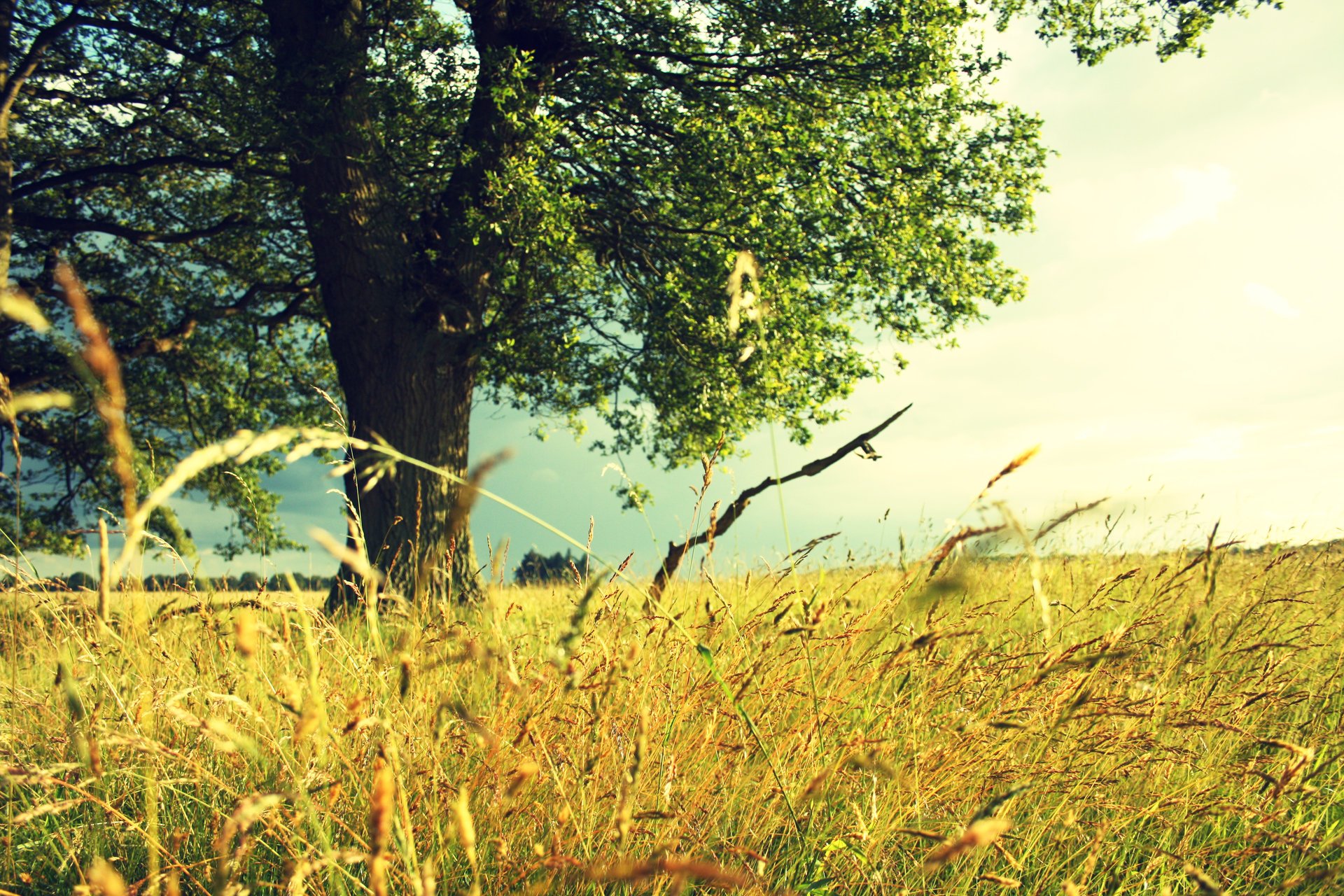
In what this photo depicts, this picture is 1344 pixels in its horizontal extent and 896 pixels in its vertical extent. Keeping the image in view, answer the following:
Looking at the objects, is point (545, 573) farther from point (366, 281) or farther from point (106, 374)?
point (106, 374)

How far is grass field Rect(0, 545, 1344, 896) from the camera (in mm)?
1839

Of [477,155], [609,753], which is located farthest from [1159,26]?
[609,753]

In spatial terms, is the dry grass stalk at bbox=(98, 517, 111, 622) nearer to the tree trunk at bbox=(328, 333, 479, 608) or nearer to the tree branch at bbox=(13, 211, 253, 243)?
the tree trunk at bbox=(328, 333, 479, 608)

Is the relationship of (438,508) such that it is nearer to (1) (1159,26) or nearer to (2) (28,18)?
(2) (28,18)

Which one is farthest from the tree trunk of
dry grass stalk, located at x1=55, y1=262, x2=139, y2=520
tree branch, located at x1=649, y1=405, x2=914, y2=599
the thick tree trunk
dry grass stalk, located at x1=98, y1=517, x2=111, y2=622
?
dry grass stalk, located at x1=55, y1=262, x2=139, y2=520

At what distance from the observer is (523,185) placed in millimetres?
7770

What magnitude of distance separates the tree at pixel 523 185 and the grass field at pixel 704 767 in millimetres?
4397

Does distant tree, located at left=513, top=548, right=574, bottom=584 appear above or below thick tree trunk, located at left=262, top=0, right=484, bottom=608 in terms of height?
below

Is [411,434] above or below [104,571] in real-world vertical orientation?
→ above

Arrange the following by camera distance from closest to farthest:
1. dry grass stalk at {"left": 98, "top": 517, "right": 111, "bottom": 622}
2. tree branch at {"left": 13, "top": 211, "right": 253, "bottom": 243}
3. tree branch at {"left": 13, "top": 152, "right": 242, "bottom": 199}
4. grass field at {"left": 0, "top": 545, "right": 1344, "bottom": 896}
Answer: dry grass stalk at {"left": 98, "top": 517, "right": 111, "bottom": 622} → grass field at {"left": 0, "top": 545, "right": 1344, "bottom": 896} → tree branch at {"left": 13, "top": 152, "right": 242, "bottom": 199} → tree branch at {"left": 13, "top": 211, "right": 253, "bottom": 243}

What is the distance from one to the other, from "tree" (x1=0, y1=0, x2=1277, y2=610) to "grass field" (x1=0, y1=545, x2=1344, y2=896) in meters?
4.40

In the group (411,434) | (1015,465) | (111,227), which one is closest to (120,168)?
(111,227)

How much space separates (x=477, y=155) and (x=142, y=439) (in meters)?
8.27

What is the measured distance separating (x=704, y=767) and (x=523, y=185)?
6.52 metres
